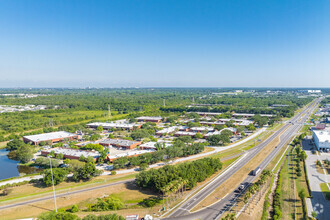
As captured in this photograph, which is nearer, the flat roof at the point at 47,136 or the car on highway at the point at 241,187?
the car on highway at the point at 241,187

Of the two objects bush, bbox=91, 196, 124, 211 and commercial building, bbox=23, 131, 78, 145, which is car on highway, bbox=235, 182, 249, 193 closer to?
bush, bbox=91, 196, 124, 211

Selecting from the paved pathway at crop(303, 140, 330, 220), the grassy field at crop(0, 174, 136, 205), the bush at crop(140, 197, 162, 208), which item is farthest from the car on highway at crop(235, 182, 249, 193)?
the grassy field at crop(0, 174, 136, 205)

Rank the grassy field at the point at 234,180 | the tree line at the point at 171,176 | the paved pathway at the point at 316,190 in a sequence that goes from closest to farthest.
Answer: the paved pathway at the point at 316,190
the grassy field at the point at 234,180
the tree line at the point at 171,176

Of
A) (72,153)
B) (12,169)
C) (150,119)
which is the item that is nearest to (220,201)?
(72,153)

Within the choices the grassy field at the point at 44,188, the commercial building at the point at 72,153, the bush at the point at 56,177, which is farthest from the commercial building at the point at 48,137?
the bush at the point at 56,177

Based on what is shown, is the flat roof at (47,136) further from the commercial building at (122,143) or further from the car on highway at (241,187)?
the car on highway at (241,187)

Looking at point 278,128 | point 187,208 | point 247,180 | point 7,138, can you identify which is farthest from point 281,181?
point 7,138
